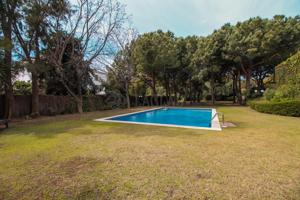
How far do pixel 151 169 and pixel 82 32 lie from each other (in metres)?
13.4

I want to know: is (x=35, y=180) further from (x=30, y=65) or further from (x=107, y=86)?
(x=107, y=86)

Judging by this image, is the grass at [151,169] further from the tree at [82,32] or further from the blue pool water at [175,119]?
the tree at [82,32]

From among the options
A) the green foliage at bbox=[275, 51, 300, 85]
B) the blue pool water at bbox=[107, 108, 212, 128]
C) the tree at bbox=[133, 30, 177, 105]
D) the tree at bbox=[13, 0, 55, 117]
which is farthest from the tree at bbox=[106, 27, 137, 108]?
the green foliage at bbox=[275, 51, 300, 85]

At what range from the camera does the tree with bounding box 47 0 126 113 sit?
1222 centimetres

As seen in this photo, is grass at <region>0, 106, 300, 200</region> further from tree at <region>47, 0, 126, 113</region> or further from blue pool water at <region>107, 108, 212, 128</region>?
tree at <region>47, 0, 126, 113</region>

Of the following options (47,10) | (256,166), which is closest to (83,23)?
(47,10)

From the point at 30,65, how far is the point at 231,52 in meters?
18.2

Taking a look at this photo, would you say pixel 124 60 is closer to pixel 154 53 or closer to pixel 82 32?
pixel 154 53

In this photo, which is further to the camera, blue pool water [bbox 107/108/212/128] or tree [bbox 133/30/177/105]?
tree [bbox 133/30/177/105]

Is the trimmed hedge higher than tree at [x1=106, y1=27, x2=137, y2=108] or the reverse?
the reverse

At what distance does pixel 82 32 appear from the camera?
13.6 m

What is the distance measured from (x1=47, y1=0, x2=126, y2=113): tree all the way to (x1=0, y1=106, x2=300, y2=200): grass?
9154 mm

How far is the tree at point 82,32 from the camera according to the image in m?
12.2

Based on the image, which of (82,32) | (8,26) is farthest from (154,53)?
(8,26)
